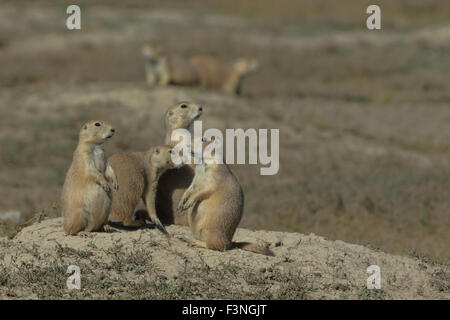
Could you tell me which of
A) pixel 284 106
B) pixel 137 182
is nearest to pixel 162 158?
pixel 137 182

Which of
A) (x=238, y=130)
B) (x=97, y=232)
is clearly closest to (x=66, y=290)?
(x=97, y=232)

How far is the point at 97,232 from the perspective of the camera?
295 inches

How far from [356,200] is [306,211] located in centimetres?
99

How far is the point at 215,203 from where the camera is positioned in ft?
23.0

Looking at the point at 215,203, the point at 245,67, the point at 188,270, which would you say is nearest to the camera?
the point at 188,270

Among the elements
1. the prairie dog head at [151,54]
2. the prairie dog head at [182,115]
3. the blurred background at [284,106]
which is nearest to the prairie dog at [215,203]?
the prairie dog head at [182,115]

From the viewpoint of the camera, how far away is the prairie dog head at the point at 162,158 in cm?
786

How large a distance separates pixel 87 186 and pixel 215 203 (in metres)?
1.22

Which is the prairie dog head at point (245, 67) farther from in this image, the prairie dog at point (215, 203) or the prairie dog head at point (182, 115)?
the prairie dog at point (215, 203)

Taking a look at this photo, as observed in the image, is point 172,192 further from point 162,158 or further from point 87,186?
point 87,186

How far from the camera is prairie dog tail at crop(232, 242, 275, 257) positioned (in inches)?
280

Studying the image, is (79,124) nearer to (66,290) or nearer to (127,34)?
(66,290)

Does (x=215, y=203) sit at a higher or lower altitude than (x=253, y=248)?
higher

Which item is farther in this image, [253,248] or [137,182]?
[137,182]
